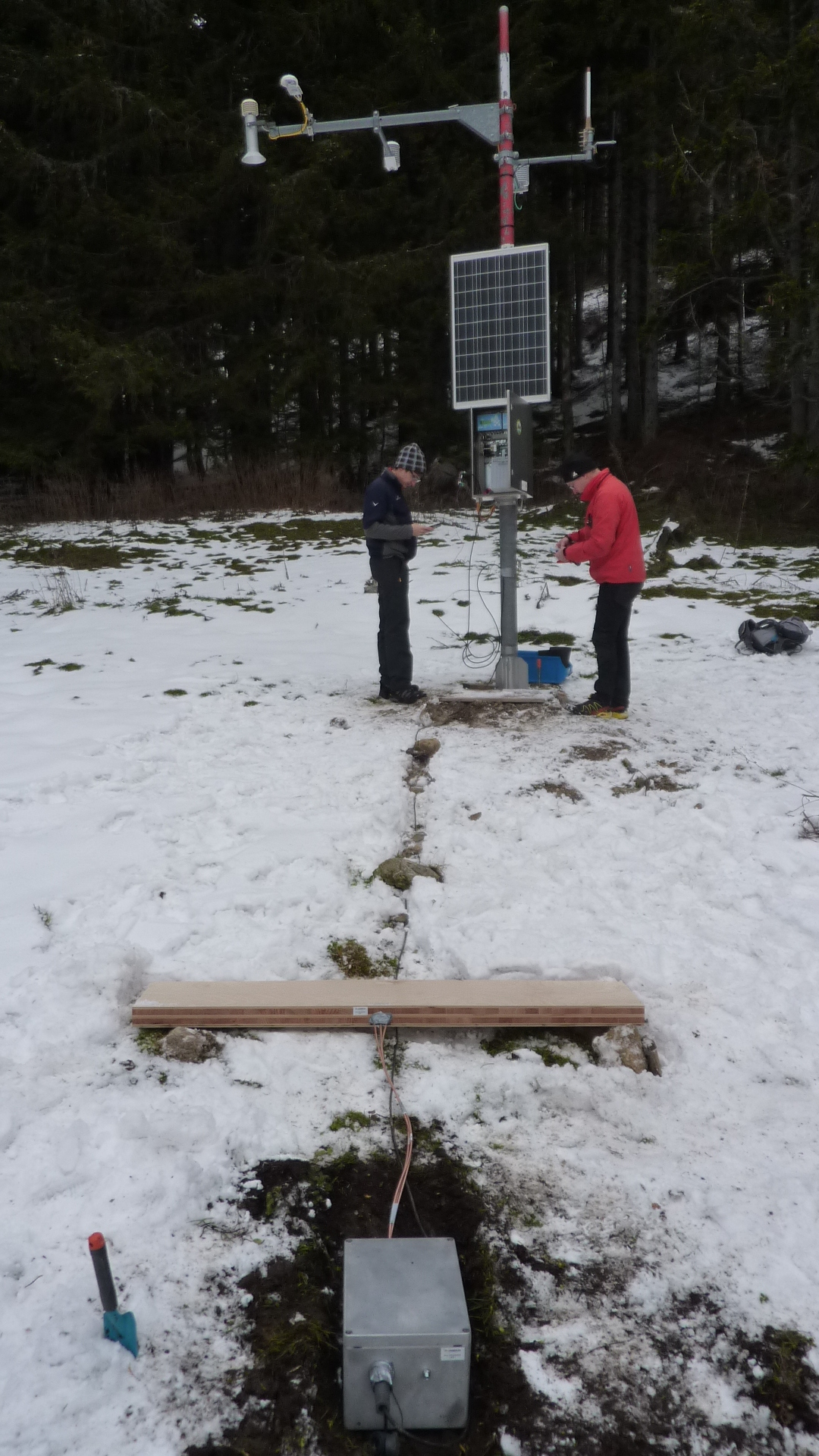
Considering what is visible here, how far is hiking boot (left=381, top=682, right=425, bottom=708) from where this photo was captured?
7113 mm

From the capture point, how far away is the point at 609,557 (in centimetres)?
640

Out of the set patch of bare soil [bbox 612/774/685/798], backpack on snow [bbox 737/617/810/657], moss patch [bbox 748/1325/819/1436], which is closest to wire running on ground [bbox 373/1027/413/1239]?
moss patch [bbox 748/1325/819/1436]

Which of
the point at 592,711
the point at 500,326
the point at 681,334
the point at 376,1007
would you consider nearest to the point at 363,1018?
the point at 376,1007

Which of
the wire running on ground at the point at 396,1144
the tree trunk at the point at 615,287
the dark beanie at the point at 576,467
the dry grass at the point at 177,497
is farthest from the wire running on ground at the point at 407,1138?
the tree trunk at the point at 615,287

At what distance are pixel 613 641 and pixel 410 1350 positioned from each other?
5160mm

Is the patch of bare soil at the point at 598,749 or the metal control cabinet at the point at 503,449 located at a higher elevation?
the metal control cabinet at the point at 503,449

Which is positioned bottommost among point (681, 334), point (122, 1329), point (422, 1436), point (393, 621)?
point (422, 1436)

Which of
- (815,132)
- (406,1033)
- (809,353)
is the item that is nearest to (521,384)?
(406,1033)

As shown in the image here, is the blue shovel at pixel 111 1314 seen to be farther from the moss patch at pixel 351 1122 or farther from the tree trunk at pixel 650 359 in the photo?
the tree trunk at pixel 650 359

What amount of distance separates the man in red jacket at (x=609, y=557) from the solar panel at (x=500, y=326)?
0.69 metres

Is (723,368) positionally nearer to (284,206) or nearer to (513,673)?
(284,206)

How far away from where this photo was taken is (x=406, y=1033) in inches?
136

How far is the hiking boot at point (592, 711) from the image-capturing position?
665 centimetres

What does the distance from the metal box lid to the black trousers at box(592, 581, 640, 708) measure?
15.8ft
